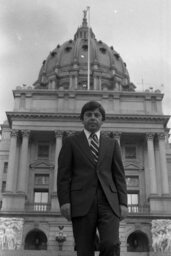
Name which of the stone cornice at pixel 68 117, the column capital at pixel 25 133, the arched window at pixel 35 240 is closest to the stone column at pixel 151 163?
the stone cornice at pixel 68 117

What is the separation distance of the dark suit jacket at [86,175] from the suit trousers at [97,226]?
2.4 inches

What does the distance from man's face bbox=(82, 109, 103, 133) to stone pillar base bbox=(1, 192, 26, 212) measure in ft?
98.6

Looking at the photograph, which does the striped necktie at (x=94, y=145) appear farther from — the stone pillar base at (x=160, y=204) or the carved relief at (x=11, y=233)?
the stone pillar base at (x=160, y=204)

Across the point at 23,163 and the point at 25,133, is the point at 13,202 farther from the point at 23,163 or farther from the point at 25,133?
the point at 25,133

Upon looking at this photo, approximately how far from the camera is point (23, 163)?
1439 inches

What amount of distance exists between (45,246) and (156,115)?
15138 mm

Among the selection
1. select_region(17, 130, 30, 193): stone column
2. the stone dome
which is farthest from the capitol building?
the stone dome

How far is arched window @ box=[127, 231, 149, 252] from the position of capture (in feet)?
115

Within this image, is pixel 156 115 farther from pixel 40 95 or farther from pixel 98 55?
pixel 98 55

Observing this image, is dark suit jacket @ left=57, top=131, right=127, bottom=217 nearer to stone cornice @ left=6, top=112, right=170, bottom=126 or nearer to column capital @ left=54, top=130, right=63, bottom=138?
column capital @ left=54, top=130, right=63, bottom=138

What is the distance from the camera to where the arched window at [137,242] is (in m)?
35.1

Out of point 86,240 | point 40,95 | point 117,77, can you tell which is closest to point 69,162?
point 86,240

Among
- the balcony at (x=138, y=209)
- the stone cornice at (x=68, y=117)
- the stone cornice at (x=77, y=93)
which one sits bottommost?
the balcony at (x=138, y=209)

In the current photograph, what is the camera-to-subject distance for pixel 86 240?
4.77m
